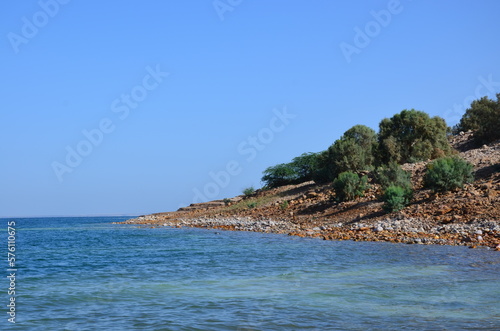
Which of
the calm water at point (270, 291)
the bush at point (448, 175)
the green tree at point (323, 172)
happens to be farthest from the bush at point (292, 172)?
the calm water at point (270, 291)

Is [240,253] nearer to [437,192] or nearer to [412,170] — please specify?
[437,192]

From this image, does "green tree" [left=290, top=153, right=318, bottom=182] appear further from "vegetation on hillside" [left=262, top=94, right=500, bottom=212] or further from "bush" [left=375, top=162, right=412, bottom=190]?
"bush" [left=375, top=162, right=412, bottom=190]

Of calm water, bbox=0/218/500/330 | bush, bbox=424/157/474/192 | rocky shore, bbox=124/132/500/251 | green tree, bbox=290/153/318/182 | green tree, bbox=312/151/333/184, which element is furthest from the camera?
green tree, bbox=290/153/318/182

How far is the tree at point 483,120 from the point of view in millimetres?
43469

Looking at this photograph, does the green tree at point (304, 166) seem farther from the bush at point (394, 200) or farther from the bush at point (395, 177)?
the bush at point (394, 200)

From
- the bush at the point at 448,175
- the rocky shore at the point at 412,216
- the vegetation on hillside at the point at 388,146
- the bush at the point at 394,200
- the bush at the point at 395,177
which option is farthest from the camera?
the vegetation on hillside at the point at 388,146

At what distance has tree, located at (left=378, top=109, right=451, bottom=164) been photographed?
41.5 metres

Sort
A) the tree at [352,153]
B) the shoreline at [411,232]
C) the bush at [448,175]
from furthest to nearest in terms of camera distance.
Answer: the tree at [352,153] < the bush at [448,175] < the shoreline at [411,232]

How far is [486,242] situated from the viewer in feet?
57.6

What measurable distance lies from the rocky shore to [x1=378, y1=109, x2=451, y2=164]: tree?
5.09 m

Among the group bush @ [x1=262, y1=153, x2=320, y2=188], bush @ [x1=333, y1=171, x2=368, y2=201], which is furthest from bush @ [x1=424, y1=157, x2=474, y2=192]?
bush @ [x1=262, y1=153, x2=320, y2=188]

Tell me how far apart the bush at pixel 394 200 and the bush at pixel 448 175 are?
1.64 metres

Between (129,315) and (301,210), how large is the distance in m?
26.4

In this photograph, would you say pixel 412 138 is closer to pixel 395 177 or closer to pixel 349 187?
pixel 349 187
